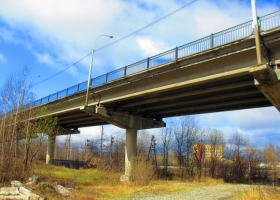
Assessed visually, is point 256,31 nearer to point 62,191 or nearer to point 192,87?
point 192,87

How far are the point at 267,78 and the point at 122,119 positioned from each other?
1473 cm

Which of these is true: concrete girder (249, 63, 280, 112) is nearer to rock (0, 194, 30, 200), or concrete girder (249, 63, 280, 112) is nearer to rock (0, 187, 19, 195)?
rock (0, 194, 30, 200)

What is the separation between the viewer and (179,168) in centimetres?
2383

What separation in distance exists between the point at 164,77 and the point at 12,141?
10.7 m

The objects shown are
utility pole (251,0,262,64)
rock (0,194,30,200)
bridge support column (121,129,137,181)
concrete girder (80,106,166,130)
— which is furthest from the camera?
bridge support column (121,129,137,181)

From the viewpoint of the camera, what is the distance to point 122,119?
2259 cm

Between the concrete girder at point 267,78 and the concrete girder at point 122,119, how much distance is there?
1391cm

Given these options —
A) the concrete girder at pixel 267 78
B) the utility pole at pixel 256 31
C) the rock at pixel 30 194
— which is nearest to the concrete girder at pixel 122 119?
the rock at pixel 30 194

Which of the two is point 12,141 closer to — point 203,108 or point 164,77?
point 164,77

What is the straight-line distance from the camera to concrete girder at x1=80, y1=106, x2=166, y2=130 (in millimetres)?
21105

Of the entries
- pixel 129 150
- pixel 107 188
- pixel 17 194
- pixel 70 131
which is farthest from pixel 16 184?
pixel 70 131

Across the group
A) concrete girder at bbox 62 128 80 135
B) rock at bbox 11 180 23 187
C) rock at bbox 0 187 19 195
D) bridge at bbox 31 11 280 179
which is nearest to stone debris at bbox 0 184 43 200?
rock at bbox 0 187 19 195

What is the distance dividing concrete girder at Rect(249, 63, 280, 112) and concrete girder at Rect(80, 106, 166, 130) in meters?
13.9

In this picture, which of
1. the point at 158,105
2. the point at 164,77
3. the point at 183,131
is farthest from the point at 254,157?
the point at 164,77
